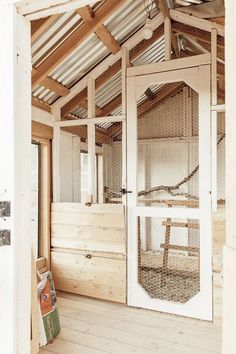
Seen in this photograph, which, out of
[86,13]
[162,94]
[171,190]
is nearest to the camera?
[86,13]

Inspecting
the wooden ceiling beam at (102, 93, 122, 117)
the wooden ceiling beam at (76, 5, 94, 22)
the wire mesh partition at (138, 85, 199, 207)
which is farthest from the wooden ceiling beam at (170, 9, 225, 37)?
the wire mesh partition at (138, 85, 199, 207)

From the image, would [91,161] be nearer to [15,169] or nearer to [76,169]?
[76,169]

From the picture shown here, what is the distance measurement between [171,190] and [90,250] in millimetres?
2445

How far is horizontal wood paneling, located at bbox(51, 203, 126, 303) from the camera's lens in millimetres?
3059

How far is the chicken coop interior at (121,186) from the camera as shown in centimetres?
253

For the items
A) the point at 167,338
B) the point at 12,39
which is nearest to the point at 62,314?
the point at 167,338

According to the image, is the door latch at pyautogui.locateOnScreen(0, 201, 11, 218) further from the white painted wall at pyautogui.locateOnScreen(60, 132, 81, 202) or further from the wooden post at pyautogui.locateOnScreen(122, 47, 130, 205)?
the white painted wall at pyautogui.locateOnScreen(60, 132, 81, 202)

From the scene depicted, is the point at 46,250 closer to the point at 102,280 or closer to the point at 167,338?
the point at 102,280

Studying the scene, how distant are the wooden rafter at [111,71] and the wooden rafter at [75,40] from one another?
75 cm

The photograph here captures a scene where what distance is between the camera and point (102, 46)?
10.1 feet

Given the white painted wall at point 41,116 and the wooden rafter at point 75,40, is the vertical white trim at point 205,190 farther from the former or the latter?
the white painted wall at point 41,116

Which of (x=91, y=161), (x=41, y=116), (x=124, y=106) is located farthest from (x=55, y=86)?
(x=91, y=161)

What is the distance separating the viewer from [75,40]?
2.63m

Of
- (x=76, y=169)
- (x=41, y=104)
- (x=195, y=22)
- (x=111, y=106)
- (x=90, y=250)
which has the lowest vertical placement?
(x=90, y=250)
